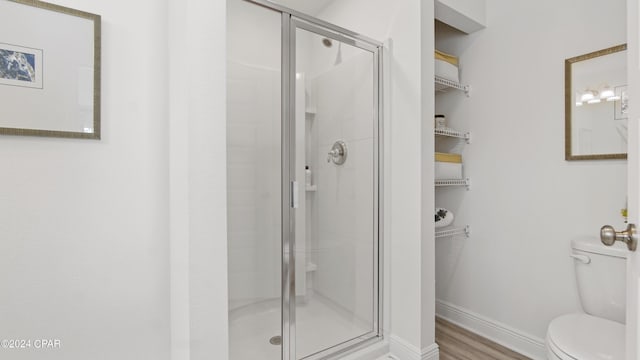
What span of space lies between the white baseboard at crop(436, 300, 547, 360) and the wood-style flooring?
4cm

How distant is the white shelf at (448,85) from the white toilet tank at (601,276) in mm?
1108

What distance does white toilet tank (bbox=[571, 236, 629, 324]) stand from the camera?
1412 mm

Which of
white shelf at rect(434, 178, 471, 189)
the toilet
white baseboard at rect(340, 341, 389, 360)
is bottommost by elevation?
white baseboard at rect(340, 341, 389, 360)

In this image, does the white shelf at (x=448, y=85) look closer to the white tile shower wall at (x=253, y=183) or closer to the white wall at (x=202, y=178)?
the white tile shower wall at (x=253, y=183)

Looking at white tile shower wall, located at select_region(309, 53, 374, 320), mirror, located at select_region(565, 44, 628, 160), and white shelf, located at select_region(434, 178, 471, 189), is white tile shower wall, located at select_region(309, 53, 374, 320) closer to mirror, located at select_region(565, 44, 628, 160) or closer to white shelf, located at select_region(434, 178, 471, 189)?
white shelf, located at select_region(434, 178, 471, 189)

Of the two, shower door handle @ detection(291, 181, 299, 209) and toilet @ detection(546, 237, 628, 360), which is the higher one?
shower door handle @ detection(291, 181, 299, 209)

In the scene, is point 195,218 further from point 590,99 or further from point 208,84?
point 590,99

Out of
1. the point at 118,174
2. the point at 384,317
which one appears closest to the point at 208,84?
the point at 118,174

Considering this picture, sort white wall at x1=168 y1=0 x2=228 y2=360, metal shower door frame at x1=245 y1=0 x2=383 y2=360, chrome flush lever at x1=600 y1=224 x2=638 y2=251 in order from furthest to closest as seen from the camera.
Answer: metal shower door frame at x1=245 y1=0 x2=383 y2=360
white wall at x1=168 y1=0 x2=228 y2=360
chrome flush lever at x1=600 y1=224 x2=638 y2=251

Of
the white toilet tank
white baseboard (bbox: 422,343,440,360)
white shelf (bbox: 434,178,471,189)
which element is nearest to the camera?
the white toilet tank

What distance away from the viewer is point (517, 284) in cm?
188

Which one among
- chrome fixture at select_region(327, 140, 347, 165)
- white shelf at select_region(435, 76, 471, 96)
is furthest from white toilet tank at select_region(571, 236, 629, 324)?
chrome fixture at select_region(327, 140, 347, 165)

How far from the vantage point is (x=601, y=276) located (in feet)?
4.80

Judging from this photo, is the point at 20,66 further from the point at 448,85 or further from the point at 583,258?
the point at 583,258
